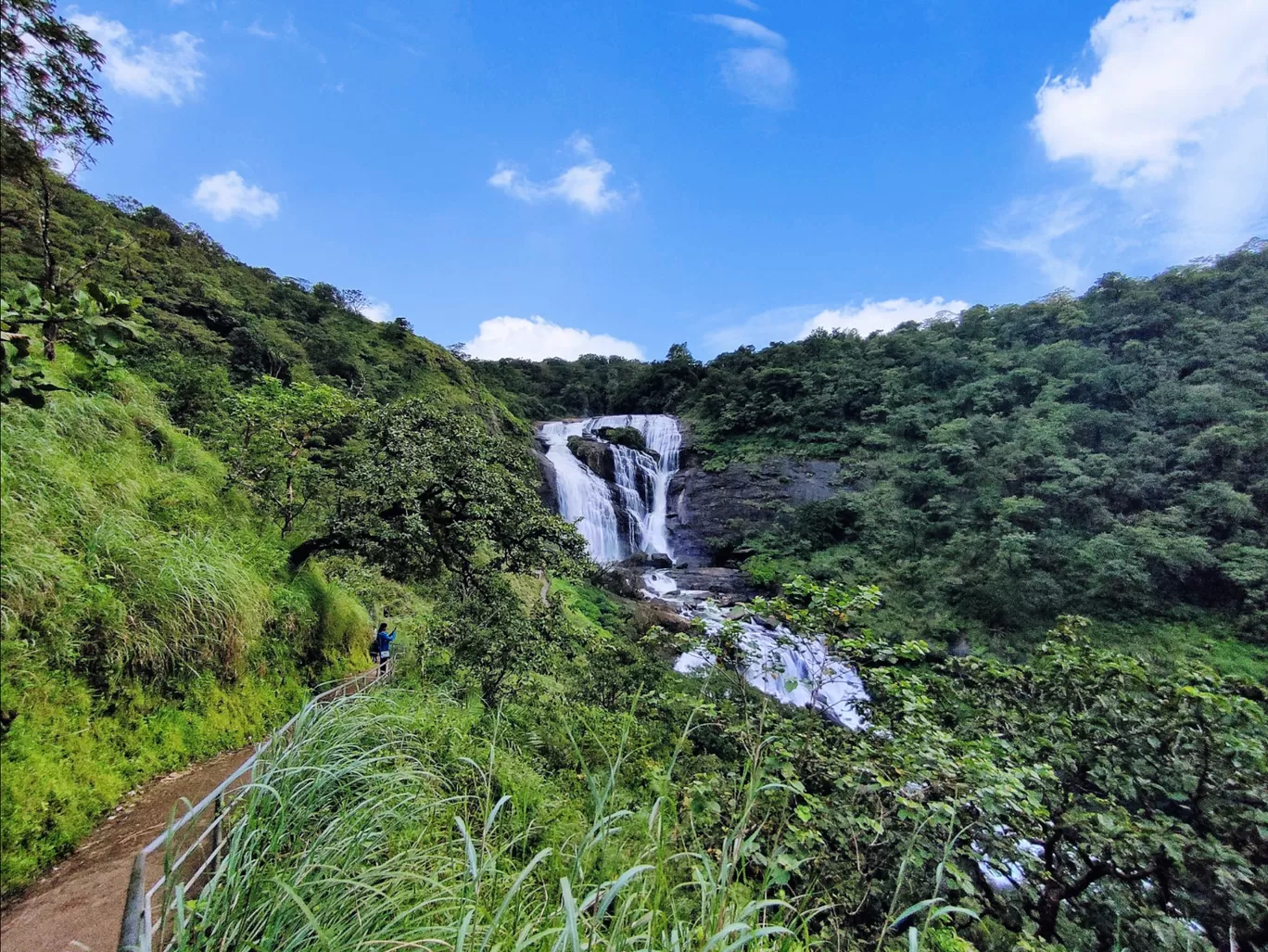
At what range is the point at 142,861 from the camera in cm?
165

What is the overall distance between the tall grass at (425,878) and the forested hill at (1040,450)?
18.7m

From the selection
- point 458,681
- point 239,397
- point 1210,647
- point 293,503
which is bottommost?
point 1210,647

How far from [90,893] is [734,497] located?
86.5 ft

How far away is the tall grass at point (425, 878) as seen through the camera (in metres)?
1.57

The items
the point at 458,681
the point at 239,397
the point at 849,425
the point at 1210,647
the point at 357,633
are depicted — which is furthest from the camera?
the point at 849,425

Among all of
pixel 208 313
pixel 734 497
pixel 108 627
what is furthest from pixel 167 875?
pixel 734 497

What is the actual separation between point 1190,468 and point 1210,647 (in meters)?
7.27

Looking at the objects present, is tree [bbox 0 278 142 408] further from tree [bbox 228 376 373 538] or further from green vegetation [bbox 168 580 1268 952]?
tree [bbox 228 376 373 538]

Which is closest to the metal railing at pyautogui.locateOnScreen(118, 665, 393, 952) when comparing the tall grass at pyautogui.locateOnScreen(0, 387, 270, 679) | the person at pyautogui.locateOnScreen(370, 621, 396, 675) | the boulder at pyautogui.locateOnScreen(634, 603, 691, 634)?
the tall grass at pyautogui.locateOnScreen(0, 387, 270, 679)

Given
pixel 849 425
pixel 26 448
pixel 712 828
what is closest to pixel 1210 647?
pixel 849 425

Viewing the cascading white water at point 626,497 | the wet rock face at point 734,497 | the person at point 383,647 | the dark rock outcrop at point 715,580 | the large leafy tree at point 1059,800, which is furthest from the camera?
the wet rock face at point 734,497

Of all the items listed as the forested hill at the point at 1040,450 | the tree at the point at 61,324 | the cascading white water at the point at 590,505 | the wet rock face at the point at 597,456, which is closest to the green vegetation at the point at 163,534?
the tree at the point at 61,324

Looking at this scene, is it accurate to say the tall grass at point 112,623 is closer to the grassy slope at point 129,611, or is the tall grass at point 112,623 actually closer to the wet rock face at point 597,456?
the grassy slope at point 129,611

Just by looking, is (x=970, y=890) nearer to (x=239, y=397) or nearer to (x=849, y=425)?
(x=239, y=397)
